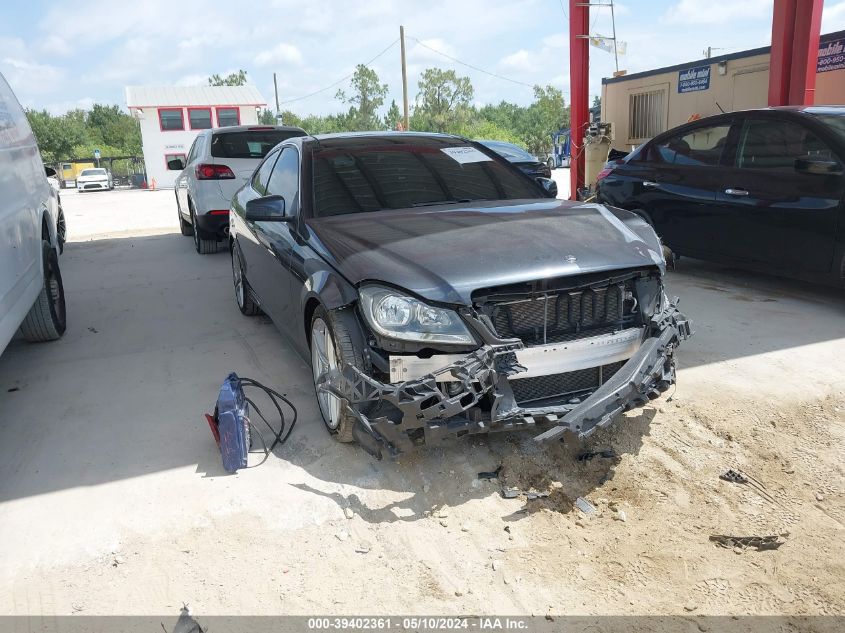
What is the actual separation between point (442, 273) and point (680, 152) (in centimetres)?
491

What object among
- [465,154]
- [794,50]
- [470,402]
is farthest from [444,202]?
[794,50]

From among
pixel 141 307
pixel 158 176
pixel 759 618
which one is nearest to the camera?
pixel 759 618

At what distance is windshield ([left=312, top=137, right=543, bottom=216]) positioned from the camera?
432 centimetres

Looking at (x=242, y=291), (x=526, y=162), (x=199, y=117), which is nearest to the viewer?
(x=242, y=291)

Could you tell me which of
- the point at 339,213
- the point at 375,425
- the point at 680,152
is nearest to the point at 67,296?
the point at 339,213

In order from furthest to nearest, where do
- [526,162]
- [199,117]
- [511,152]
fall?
[199,117] < [511,152] < [526,162]

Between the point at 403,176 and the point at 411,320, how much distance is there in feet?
5.58

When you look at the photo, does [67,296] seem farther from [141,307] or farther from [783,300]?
[783,300]

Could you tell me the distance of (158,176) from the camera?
1759 inches

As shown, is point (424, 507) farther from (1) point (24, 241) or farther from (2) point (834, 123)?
(2) point (834, 123)

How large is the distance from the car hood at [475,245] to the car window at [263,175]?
1535mm

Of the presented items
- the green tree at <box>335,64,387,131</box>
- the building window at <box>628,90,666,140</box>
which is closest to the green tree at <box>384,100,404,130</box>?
the green tree at <box>335,64,387,131</box>

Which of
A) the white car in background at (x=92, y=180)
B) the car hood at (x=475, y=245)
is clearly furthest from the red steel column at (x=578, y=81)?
the white car in background at (x=92, y=180)

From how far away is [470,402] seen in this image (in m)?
2.97
